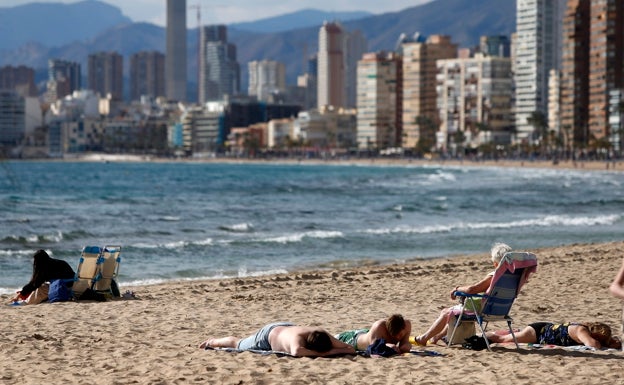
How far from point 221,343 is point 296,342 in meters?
0.74

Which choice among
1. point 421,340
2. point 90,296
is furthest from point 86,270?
point 421,340

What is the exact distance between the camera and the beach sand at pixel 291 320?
9094mm

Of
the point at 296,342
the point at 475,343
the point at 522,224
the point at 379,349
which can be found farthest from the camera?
the point at 522,224

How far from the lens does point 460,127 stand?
184625mm

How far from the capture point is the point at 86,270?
46.2 feet

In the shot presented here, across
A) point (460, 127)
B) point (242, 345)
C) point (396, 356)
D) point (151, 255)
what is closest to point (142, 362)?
point (242, 345)

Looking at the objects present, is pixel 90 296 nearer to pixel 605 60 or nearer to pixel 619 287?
pixel 619 287

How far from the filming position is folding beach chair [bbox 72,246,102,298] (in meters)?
13.9

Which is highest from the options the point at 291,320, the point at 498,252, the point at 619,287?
the point at 498,252

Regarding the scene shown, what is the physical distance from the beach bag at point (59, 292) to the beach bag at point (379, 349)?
5035mm

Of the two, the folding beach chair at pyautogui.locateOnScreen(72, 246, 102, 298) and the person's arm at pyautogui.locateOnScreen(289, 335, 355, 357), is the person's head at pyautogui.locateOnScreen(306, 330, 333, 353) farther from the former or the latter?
the folding beach chair at pyautogui.locateOnScreen(72, 246, 102, 298)

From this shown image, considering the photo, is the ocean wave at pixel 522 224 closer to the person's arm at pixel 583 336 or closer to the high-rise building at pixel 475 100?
the person's arm at pixel 583 336

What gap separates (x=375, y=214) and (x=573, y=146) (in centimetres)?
11759

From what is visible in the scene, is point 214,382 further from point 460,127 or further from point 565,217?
point 460,127
